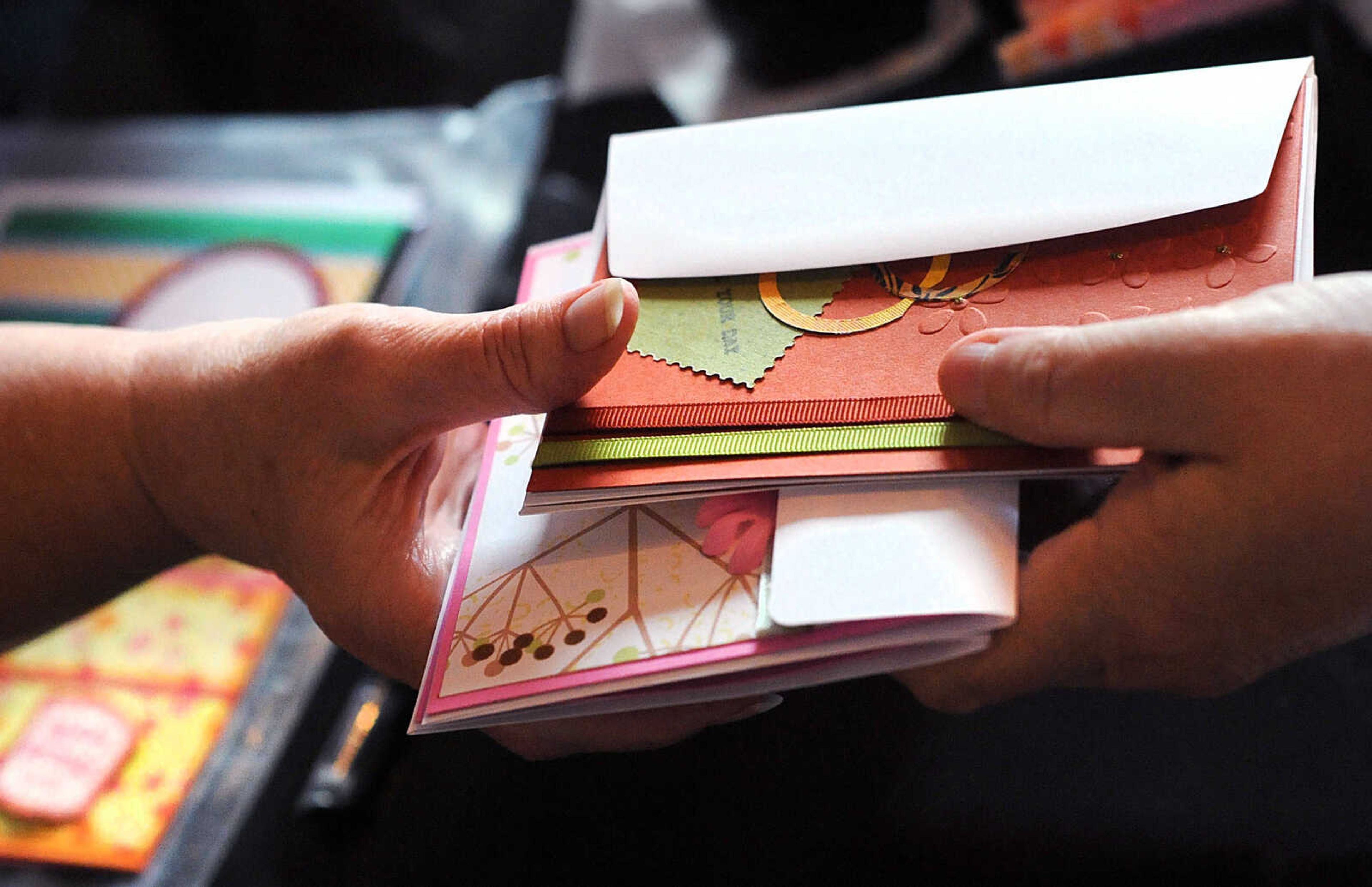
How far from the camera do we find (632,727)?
0.55 m

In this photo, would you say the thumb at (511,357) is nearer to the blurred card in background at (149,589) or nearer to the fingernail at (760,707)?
the fingernail at (760,707)

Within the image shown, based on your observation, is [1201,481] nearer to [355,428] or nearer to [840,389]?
[840,389]

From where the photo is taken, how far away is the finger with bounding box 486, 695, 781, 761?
54 cm

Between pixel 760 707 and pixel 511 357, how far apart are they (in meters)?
0.23

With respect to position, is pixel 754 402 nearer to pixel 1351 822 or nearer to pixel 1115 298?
pixel 1115 298

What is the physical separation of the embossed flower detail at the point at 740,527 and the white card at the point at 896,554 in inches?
0.6

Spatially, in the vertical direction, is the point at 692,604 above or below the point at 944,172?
below

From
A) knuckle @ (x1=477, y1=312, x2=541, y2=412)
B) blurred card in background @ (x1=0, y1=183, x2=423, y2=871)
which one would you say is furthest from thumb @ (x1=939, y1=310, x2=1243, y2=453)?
blurred card in background @ (x1=0, y1=183, x2=423, y2=871)

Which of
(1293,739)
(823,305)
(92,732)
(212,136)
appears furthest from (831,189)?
(212,136)

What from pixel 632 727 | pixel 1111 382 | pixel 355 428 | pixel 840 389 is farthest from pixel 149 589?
pixel 1111 382

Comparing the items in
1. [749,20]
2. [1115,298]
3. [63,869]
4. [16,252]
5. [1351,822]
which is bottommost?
[63,869]

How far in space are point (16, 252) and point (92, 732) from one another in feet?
1.87

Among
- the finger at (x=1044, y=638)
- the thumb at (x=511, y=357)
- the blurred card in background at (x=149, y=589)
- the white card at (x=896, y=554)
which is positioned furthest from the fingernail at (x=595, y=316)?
the blurred card in background at (x=149, y=589)

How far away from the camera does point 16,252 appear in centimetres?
105
